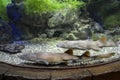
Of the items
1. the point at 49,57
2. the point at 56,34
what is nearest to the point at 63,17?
the point at 56,34

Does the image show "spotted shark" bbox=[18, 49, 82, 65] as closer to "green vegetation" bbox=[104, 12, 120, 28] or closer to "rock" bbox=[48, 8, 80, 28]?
"rock" bbox=[48, 8, 80, 28]

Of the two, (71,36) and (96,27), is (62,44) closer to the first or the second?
(71,36)

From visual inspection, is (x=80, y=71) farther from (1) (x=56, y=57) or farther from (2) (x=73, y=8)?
(2) (x=73, y=8)

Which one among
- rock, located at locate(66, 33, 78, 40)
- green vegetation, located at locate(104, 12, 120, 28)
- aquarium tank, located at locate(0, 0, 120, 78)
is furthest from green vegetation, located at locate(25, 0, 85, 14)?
green vegetation, located at locate(104, 12, 120, 28)

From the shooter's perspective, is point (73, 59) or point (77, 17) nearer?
point (73, 59)

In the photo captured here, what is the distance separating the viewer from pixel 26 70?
72 centimetres

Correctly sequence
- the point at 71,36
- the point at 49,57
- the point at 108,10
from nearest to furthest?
the point at 49,57 < the point at 71,36 < the point at 108,10

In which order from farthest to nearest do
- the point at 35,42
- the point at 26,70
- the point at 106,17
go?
1. the point at 106,17
2. the point at 35,42
3. the point at 26,70

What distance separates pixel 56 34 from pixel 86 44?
4.7 inches

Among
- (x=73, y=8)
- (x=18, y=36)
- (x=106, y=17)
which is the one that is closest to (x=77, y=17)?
(x=73, y=8)

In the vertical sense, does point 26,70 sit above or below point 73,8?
below

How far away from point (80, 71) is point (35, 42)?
209mm

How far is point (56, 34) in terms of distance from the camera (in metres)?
0.86

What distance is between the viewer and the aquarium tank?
76 centimetres
